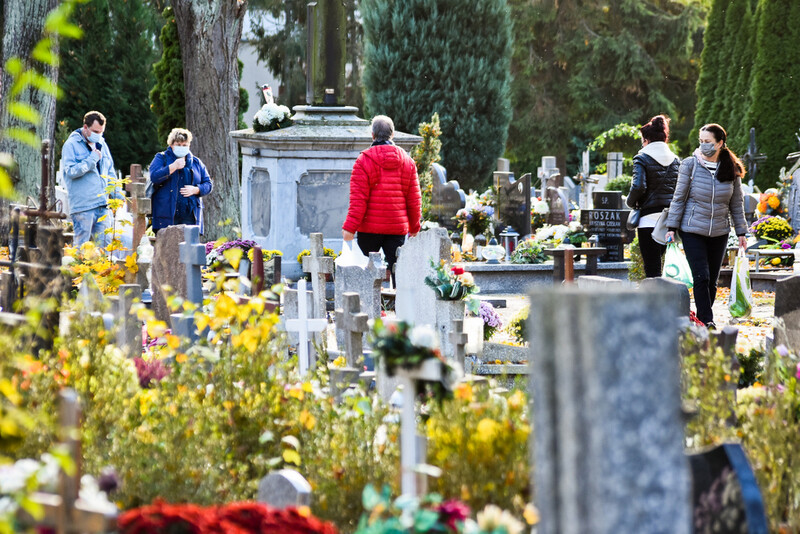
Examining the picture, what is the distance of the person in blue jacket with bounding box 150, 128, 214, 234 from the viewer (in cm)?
904

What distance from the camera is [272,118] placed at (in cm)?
1096

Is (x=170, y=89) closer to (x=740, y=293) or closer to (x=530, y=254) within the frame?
(x=530, y=254)

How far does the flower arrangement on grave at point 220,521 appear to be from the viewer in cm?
252

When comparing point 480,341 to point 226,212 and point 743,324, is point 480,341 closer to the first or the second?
point 743,324

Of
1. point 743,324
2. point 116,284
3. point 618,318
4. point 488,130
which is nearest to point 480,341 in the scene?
point 116,284

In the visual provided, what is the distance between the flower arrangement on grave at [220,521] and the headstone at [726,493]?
945 mm

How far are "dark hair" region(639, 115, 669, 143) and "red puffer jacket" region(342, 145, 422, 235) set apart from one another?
5.62 feet

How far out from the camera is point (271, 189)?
10938 mm

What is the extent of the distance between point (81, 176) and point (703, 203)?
203 inches

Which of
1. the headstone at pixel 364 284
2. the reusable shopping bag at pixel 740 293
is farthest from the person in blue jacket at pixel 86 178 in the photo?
the reusable shopping bag at pixel 740 293

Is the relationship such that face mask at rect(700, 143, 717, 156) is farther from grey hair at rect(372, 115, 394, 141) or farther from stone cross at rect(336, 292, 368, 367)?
stone cross at rect(336, 292, 368, 367)

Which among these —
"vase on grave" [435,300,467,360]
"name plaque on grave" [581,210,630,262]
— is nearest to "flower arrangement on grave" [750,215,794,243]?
"name plaque on grave" [581,210,630,262]

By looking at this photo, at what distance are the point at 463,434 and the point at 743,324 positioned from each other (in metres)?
6.48

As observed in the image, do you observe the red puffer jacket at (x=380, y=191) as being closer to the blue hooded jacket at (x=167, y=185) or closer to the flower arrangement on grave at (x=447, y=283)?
the blue hooded jacket at (x=167, y=185)
